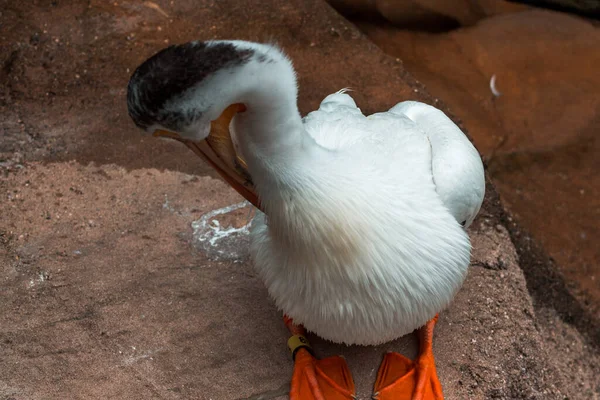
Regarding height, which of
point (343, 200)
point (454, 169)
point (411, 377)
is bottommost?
point (411, 377)

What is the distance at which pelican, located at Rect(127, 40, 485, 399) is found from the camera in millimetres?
2070

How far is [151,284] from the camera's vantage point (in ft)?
11.7

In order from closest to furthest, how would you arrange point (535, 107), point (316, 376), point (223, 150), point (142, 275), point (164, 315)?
point (223, 150)
point (316, 376)
point (164, 315)
point (142, 275)
point (535, 107)

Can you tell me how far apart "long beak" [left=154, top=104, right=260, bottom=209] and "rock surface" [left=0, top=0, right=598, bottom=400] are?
120 centimetres

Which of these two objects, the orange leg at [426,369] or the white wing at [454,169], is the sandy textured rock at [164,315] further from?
the white wing at [454,169]

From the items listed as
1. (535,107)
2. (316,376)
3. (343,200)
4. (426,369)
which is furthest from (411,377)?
(535,107)

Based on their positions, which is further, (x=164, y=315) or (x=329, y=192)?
(x=164, y=315)

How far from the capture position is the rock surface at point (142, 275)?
3.19m

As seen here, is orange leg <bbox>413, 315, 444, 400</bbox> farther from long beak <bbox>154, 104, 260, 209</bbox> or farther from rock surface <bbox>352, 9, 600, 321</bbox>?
rock surface <bbox>352, 9, 600, 321</bbox>

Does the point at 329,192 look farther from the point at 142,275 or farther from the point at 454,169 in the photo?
the point at 142,275

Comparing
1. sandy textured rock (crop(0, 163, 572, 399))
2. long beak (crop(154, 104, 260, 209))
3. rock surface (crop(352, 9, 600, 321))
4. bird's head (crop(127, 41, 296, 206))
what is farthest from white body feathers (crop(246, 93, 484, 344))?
rock surface (crop(352, 9, 600, 321))

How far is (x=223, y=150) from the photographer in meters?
2.30

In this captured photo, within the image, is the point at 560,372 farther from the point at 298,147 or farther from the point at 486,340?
the point at 298,147

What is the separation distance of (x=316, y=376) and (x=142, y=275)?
3.71 feet
